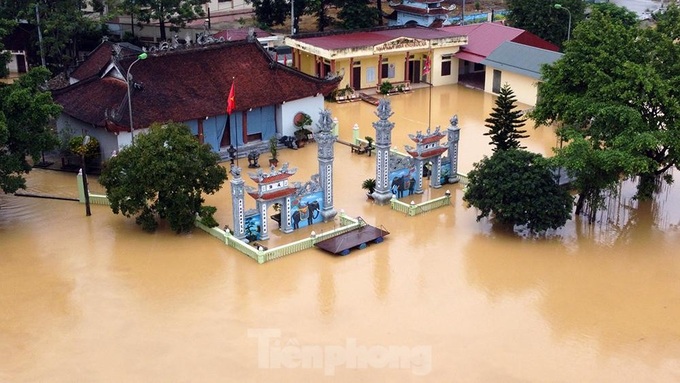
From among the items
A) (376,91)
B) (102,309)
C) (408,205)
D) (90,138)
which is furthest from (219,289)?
(376,91)

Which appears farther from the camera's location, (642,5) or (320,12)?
(642,5)

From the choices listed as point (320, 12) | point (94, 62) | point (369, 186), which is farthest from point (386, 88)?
point (369, 186)

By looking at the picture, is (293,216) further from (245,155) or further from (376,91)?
(376,91)

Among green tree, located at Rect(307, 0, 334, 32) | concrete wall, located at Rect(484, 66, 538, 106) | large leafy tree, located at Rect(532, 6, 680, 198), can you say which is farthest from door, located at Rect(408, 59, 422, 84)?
large leafy tree, located at Rect(532, 6, 680, 198)

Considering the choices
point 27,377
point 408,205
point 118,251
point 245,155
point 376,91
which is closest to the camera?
point 27,377

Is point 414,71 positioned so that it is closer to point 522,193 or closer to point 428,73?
point 428,73

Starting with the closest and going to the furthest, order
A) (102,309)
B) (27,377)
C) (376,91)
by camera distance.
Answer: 1. (27,377)
2. (102,309)
3. (376,91)
